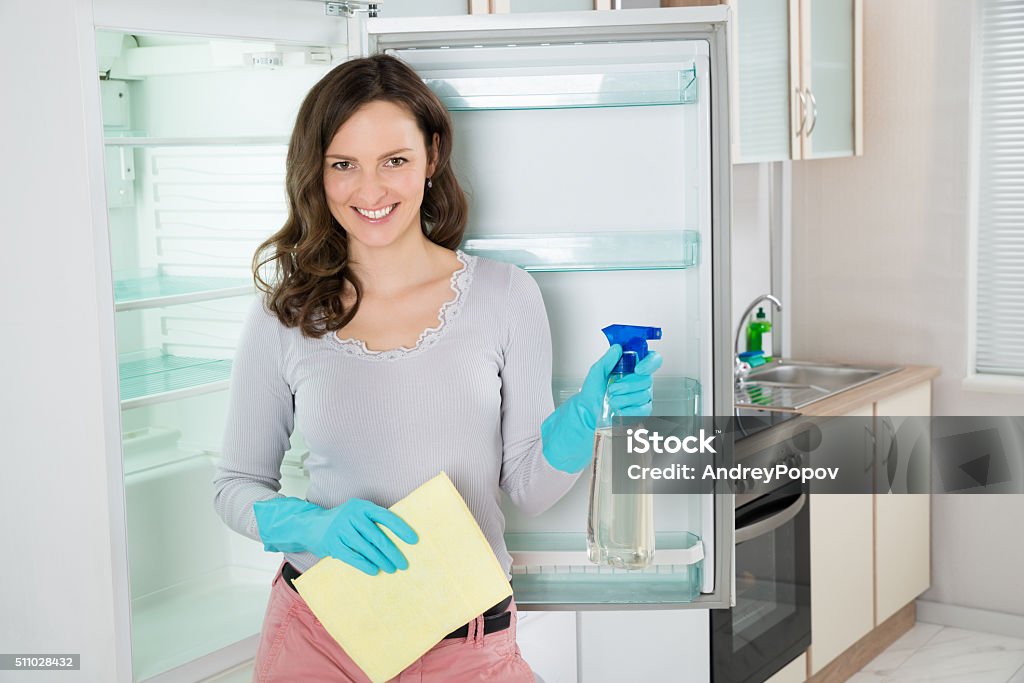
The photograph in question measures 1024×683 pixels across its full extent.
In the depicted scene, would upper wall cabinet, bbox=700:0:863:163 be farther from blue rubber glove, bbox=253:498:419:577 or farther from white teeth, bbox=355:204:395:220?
blue rubber glove, bbox=253:498:419:577

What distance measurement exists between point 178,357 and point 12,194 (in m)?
0.52

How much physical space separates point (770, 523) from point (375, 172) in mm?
1469

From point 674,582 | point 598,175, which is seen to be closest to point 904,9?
point 598,175

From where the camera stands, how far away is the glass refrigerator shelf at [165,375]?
175cm

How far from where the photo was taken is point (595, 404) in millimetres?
1467

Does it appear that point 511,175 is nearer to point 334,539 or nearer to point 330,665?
point 334,539

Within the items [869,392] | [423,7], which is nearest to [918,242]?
[869,392]

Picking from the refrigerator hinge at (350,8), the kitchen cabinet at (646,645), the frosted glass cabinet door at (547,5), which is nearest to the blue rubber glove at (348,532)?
the refrigerator hinge at (350,8)

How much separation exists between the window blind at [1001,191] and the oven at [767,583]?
3.26 ft

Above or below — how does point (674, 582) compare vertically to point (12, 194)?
below

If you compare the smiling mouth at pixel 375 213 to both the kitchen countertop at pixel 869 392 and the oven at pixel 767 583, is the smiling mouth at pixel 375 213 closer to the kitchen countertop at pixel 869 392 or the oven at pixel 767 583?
the oven at pixel 767 583

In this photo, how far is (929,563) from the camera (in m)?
3.41

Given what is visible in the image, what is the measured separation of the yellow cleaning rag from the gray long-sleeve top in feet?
0.26

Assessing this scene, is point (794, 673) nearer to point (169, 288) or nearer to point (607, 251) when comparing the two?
point (607, 251)
